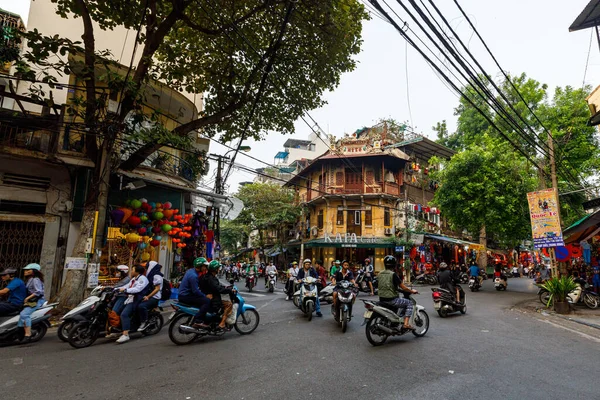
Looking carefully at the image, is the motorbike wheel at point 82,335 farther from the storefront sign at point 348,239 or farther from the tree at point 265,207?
the tree at point 265,207

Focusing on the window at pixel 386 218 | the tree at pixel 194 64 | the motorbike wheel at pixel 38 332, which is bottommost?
the motorbike wheel at pixel 38 332

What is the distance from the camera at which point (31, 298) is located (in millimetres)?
6633

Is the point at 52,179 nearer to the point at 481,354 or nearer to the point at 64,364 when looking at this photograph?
the point at 64,364

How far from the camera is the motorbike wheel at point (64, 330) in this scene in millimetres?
6426

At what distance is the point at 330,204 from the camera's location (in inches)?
1135

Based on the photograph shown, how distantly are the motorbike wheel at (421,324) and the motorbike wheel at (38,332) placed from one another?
24.8ft

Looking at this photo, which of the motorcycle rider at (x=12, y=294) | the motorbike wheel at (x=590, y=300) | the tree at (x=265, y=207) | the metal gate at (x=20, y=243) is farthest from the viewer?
the tree at (x=265, y=207)

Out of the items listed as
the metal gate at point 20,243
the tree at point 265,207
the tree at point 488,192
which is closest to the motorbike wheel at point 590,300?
the tree at point 488,192

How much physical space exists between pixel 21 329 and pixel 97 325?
148cm

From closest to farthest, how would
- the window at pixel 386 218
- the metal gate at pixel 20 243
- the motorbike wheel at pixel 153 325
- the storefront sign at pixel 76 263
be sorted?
1. the motorbike wheel at pixel 153 325
2. the storefront sign at pixel 76 263
3. the metal gate at pixel 20 243
4. the window at pixel 386 218

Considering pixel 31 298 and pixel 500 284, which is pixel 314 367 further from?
pixel 500 284

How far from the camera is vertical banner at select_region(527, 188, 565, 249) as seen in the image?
10.8 meters

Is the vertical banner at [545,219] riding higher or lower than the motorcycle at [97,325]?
higher

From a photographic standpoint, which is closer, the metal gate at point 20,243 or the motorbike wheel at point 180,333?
the motorbike wheel at point 180,333
